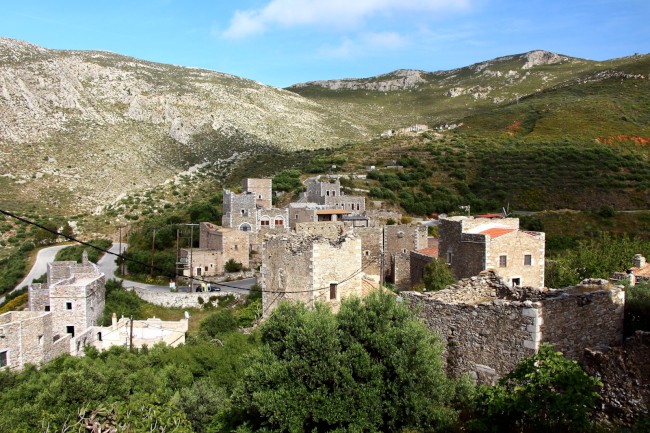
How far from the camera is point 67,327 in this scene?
23.8m

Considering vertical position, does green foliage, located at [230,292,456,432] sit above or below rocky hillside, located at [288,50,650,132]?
below

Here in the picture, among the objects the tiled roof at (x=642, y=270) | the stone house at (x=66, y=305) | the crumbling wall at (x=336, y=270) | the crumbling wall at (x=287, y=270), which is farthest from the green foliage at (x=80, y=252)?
the tiled roof at (x=642, y=270)

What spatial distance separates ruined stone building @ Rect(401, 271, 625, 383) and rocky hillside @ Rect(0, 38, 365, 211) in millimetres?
58243

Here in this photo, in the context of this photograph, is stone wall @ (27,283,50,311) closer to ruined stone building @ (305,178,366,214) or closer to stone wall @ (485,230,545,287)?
stone wall @ (485,230,545,287)

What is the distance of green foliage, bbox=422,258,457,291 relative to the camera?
14688mm

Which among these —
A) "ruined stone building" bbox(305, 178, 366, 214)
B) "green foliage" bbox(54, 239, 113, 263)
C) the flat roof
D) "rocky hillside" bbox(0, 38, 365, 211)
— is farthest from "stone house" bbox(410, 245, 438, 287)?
"rocky hillside" bbox(0, 38, 365, 211)

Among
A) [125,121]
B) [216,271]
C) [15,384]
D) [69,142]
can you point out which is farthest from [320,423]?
[125,121]

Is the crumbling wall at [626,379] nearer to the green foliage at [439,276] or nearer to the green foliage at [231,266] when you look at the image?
the green foliage at [439,276]

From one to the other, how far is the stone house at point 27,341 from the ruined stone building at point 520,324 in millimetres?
16772

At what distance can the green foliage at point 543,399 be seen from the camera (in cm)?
585

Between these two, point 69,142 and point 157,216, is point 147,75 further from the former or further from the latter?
point 157,216

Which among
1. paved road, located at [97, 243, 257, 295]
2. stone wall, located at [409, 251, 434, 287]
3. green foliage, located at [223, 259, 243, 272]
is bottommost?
paved road, located at [97, 243, 257, 295]

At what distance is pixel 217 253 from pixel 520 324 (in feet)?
105

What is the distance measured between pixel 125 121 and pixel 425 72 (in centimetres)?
11537
